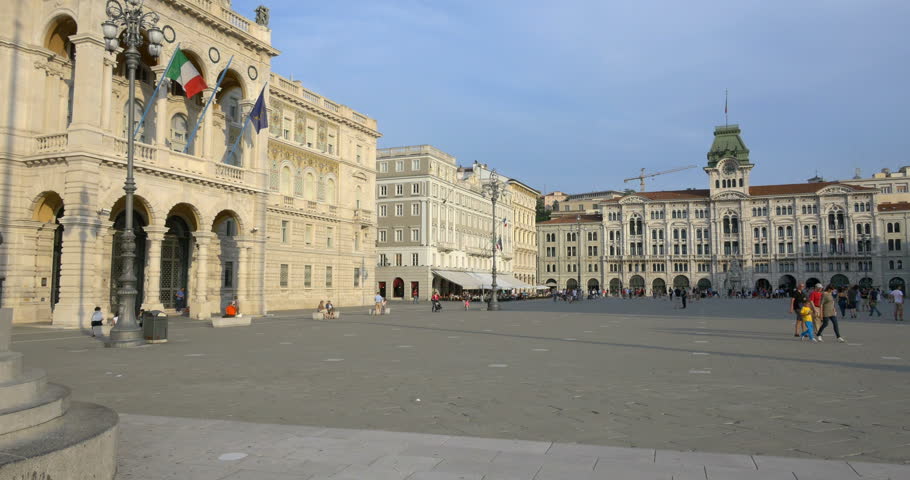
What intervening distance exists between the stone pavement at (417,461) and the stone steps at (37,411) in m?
0.81

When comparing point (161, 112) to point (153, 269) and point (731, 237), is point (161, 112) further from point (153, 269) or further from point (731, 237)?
point (731, 237)

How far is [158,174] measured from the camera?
29.6 metres

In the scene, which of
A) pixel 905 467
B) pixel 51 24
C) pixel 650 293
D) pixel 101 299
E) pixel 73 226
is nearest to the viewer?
pixel 905 467

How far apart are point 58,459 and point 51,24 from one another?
1171 inches

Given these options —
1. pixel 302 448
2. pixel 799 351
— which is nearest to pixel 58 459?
pixel 302 448

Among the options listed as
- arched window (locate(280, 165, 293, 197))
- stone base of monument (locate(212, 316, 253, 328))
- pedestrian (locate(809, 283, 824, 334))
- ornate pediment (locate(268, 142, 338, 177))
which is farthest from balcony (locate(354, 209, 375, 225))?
pedestrian (locate(809, 283, 824, 334))

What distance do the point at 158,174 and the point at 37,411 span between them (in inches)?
1065

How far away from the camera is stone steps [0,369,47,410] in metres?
4.98

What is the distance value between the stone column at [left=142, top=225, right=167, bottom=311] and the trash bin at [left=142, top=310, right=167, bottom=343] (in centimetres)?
989

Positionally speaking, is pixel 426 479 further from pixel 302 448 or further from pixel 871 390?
pixel 871 390

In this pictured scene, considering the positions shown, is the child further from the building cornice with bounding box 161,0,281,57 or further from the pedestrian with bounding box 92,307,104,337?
the building cornice with bounding box 161,0,281,57

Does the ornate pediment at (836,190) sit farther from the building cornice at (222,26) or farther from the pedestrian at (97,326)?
the pedestrian at (97,326)

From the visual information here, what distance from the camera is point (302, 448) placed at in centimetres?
650

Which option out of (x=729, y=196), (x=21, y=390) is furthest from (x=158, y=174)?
(x=729, y=196)
